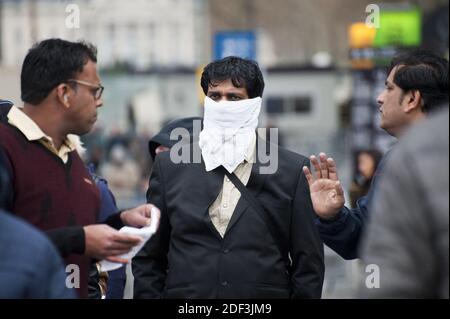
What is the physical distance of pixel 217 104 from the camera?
480cm

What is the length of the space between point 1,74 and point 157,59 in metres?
87.5

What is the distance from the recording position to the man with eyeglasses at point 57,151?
396cm

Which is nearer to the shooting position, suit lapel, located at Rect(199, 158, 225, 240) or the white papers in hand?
the white papers in hand

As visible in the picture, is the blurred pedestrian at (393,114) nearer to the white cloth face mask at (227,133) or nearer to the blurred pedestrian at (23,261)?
the white cloth face mask at (227,133)

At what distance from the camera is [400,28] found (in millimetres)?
18312

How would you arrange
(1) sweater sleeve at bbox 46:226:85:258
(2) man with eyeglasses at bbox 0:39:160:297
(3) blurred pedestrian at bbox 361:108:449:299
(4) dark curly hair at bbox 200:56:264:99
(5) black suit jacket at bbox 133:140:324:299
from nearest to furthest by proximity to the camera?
1. (3) blurred pedestrian at bbox 361:108:449:299
2. (1) sweater sleeve at bbox 46:226:85:258
3. (2) man with eyeglasses at bbox 0:39:160:297
4. (5) black suit jacket at bbox 133:140:324:299
5. (4) dark curly hair at bbox 200:56:264:99

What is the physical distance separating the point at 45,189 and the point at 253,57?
1177cm

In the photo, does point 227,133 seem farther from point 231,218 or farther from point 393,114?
point 393,114

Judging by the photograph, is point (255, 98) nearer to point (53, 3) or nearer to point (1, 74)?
point (1, 74)

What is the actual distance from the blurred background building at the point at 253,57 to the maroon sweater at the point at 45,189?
1822 mm

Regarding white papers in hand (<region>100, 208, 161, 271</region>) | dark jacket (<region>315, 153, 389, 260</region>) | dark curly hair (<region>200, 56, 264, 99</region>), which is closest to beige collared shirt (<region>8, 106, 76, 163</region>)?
white papers in hand (<region>100, 208, 161, 271</region>)

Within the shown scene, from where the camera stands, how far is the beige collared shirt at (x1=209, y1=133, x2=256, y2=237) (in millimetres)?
4645

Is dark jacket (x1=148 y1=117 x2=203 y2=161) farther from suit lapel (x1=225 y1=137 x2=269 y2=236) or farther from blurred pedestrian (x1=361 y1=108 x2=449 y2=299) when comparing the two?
blurred pedestrian (x1=361 y1=108 x2=449 y2=299)

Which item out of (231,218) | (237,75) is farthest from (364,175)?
(231,218)
